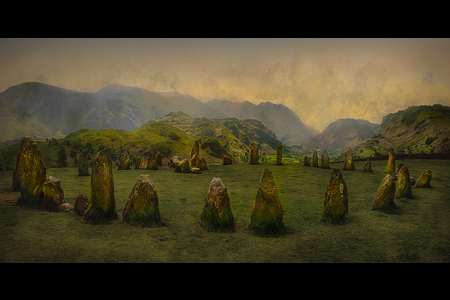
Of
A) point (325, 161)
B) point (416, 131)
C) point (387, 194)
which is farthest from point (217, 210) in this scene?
point (416, 131)

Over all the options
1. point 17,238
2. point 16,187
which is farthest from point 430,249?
point 16,187

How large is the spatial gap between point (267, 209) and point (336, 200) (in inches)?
128

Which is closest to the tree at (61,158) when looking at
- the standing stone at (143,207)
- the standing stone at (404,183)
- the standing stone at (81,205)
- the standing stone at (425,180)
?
the standing stone at (81,205)

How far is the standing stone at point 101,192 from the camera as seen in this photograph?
10.1m

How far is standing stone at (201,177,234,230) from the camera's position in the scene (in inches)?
382

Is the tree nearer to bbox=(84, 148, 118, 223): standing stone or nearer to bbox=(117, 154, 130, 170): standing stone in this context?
bbox=(117, 154, 130, 170): standing stone

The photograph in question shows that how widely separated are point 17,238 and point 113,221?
3.04 metres

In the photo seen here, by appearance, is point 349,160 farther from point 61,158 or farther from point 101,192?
point 61,158

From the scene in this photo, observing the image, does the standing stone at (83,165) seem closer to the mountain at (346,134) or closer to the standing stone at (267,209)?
the standing stone at (267,209)

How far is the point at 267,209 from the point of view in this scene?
9.55 m

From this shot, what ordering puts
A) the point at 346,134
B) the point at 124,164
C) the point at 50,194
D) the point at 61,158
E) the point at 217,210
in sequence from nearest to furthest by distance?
the point at 217,210 → the point at 50,194 → the point at 124,164 → the point at 61,158 → the point at 346,134

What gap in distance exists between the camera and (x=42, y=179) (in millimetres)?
11914

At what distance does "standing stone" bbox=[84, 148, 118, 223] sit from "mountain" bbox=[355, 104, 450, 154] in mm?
27770
